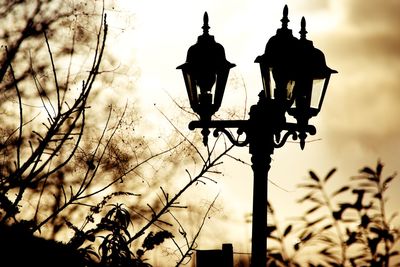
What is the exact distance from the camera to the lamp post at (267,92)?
7.68 meters

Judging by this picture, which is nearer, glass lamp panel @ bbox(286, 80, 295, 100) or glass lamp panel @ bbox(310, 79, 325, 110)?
glass lamp panel @ bbox(286, 80, 295, 100)

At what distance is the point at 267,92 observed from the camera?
7.93 meters

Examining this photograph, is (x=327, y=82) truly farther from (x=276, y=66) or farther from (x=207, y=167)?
(x=207, y=167)

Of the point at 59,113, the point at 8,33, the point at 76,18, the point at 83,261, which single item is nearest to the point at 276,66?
the point at 59,113

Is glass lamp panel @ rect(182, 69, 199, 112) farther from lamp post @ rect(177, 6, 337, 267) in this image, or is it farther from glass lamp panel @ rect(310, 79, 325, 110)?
glass lamp panel @ rect(310, 79, 325, 110)

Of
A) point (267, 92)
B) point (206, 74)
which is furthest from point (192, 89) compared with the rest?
point (267, 92)

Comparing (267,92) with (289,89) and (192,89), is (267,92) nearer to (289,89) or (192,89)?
(289,89)

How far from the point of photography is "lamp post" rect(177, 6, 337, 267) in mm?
7684

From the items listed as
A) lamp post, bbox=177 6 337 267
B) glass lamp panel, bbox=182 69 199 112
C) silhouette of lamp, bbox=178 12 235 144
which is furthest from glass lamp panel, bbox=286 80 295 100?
glass lamp panel, bbox=182 69 199 112

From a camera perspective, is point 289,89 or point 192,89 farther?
point 192,89

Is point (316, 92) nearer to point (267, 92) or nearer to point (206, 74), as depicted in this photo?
point (267, 92)

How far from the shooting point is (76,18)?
47.6 ft

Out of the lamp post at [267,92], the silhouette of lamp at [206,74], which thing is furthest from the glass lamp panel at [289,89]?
the silhouette of lamp at [206,74]

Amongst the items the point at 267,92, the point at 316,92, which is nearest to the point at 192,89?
the point at 267,92
